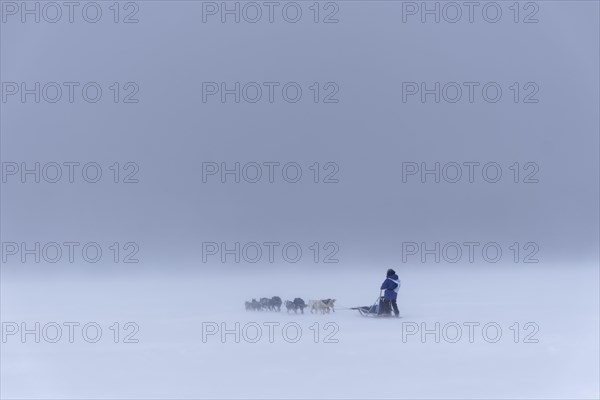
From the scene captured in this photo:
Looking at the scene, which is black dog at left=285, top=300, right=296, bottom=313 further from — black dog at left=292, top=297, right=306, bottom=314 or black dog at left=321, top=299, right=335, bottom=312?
black dog at left=321, top=299, right=335, bottom=312

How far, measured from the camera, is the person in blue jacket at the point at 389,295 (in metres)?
4.85

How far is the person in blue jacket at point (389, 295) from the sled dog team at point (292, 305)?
1.14 feet

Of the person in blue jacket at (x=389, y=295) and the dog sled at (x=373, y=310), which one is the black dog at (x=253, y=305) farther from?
the person in blue jacket at (x=389, y=295)

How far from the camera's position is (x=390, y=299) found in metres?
4.90

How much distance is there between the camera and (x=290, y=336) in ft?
15.2

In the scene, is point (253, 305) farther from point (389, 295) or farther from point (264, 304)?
point (389, 295)

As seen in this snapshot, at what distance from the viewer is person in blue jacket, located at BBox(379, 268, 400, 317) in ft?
15.9

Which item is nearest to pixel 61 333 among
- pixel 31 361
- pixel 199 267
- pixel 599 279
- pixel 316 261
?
pixel 31 361

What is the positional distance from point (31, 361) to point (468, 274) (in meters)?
2.98

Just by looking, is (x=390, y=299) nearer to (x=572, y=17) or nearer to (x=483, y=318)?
(x=483, y=318)

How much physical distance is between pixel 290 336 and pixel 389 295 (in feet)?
2.48

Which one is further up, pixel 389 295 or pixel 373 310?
pixel 389 295

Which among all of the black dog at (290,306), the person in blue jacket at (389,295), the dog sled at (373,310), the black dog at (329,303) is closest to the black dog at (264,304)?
the black dog at (290,306)

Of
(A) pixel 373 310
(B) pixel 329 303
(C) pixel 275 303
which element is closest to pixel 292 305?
(C) pixel 275 303
